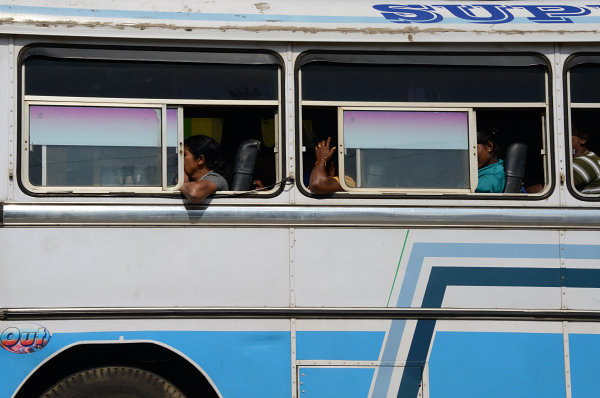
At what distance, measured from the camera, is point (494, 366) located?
4418 millimetres

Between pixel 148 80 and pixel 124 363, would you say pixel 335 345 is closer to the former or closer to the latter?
pixel 124 363

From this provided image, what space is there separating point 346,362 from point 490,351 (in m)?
0.88

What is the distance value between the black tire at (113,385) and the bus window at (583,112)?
285cm

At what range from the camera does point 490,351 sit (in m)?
4.41

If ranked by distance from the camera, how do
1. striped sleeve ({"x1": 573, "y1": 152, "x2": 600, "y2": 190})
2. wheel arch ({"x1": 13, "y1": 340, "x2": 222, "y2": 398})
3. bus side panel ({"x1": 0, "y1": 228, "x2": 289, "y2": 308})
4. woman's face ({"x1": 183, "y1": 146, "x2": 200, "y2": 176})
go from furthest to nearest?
1. striped sleeve ({"x1": 573, "y1": 152, "x2": 600, "y2": 190})
2. woman's face ({"x1": 183, "y1": 146, "x2": 200, "y2": 176})
3. wheel arch ({"x1": 13, "y1": 340, "x2": 222, "y2": 398})
4. bus side panel ({"x1": 0, "y1": 228, "x2": 289, "y2": 308})

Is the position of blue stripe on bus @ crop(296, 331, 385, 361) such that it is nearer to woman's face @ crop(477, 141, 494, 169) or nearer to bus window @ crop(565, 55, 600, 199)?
woman's face @ crop(477, 141, 494, 169)

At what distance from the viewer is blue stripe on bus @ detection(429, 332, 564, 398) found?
4410 mm

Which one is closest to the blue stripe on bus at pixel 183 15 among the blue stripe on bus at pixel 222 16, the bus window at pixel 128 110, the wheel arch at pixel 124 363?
the blue stripe on bus at pixel 222 16

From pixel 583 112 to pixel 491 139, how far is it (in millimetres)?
606

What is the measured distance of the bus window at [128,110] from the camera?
437 cm

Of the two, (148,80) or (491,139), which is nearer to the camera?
(148,80)

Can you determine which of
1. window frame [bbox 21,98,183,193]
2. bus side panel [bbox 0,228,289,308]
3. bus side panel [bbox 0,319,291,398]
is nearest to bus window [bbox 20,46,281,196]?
window frame [bbox 21,98,183,193]

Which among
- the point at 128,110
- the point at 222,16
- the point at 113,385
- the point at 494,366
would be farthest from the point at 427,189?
the point at 113,385

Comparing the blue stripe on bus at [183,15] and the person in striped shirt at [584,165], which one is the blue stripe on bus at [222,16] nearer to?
the blue stripe on bus at [183,15]
